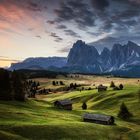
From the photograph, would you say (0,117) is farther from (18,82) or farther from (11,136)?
(18,82)

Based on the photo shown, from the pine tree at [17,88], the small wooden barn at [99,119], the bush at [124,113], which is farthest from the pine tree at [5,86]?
the bush at [124,113]

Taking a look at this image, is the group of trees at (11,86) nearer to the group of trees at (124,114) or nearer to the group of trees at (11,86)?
the group of trees at (11,86)

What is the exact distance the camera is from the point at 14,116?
9006 cm

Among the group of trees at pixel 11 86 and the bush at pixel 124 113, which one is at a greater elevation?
the group of trees at pixel 11 86

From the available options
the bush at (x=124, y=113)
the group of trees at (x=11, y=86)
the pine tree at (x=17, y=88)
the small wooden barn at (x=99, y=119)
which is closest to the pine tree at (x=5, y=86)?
the group of trees at (x=11, y=86)

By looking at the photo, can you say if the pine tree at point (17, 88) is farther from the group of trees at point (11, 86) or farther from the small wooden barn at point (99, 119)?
the small wooden barn at point (99, 119)

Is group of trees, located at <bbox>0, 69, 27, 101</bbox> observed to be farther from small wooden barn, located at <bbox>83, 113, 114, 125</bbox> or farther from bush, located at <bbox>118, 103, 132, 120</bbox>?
bush, located at <bbox>118, 103, 132, 120</bbox>

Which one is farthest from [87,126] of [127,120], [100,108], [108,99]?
[108,99]

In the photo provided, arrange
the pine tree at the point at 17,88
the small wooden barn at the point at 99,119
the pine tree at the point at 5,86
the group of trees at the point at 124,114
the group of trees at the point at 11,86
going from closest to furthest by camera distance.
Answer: the small wooden barn at the point at 99,119 < the pine tree at the point at 5,86 < the group of trees at the point at 11,86 < the group of trees at the point at 124,114 < the pine tree at the point at 17,88

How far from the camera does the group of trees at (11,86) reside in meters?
123

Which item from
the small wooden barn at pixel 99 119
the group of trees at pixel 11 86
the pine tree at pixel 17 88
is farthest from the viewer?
the pine tree at pixel 17 88

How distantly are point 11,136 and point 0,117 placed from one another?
17.2 meters

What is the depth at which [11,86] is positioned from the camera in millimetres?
125250

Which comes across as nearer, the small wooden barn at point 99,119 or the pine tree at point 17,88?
the small wooden barn at point 99,119
